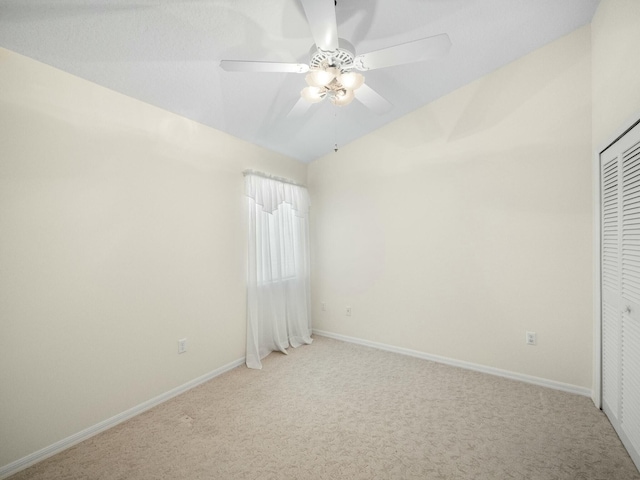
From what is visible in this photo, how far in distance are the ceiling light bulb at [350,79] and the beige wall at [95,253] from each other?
61.9 inches

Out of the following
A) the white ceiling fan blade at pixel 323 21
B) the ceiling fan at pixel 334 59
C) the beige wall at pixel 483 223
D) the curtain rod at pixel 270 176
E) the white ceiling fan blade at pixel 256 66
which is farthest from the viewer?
the curtain rod at pixel 270 176

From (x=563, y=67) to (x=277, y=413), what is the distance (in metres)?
3.49

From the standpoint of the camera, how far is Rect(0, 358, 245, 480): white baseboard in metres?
1.61

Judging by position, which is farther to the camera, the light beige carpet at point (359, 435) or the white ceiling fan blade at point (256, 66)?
the light beige carpet at point (359, 435)

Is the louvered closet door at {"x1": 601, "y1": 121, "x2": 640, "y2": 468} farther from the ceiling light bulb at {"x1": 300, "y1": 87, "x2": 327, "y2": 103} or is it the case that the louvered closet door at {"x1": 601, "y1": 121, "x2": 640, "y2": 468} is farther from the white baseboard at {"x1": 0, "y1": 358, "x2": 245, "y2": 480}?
the white baseboard at {"x1": 0, "y1": 358, "x2": 245, "y2": 480}

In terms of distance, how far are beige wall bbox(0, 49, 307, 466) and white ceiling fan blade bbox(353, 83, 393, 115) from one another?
1.53 m

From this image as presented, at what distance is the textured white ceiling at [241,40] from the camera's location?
1.53 m

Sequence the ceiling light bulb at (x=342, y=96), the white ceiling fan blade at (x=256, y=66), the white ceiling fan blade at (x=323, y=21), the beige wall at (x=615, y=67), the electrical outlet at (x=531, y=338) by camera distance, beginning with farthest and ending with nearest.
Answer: the electrical outlet at (x=531, y=338) → the ceiling light bulb at (x=342, y=96) → the beige wall at (x=615, y=67) → the white ceiling fan blade at (x=256, y=66) → the white ceiling fan blade at (x=323, y=21)

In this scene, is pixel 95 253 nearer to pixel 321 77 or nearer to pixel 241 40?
pixel 241 40

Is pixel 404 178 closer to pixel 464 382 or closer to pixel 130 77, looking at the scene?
pixel 464 382

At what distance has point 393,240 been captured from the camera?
126 inches

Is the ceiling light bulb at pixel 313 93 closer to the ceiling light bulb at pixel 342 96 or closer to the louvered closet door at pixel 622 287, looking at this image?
the ceiling light bulb at pixel 342 96

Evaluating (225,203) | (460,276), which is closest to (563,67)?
(460,276)

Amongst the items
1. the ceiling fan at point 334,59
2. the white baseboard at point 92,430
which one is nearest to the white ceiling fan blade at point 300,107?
the ceiling fan at point 334,59
